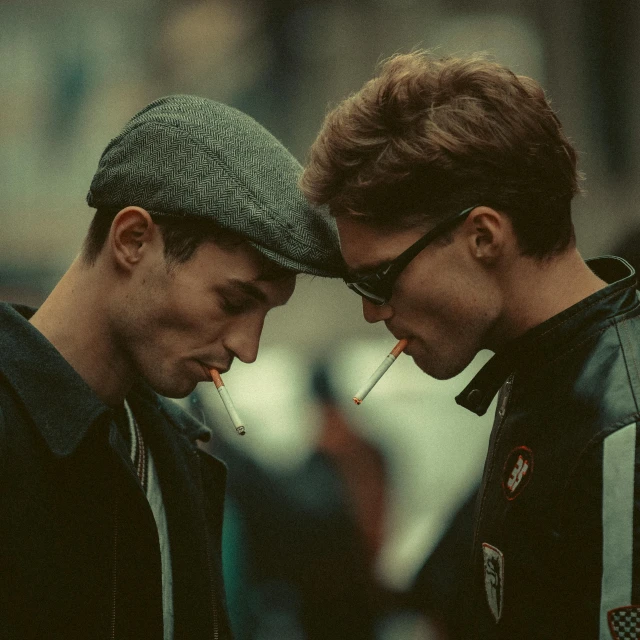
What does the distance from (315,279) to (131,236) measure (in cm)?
145

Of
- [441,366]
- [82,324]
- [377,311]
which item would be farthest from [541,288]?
[82,324]

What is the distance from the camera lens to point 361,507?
341 centimetres

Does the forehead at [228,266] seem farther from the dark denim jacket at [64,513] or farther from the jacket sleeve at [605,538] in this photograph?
the jacket sleeve at [605,538]

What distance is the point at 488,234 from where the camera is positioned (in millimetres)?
2203

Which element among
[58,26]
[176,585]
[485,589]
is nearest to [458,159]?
[485,589]

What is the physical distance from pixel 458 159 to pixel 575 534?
3.29 ft

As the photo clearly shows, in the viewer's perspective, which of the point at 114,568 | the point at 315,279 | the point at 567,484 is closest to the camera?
the point at 567,484

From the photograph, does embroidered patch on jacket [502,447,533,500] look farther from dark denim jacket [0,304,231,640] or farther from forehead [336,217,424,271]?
dark denim jacket [0,304,231,640]

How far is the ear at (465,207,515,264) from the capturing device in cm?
219

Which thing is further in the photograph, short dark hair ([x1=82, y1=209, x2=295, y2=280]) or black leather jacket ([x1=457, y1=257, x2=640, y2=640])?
short dark hair ([x1=82, y1=209, x2=295, y2=280])

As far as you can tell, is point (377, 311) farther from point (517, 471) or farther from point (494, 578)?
point (494, 578)

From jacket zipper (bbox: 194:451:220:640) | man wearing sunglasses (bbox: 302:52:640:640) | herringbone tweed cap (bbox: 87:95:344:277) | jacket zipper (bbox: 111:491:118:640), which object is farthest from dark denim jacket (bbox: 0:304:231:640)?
man wearing sunglasses (bbox: 302:52:640:640)

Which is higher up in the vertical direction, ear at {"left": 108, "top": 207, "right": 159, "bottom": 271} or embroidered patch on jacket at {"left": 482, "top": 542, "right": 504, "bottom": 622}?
ear at {"left": 108, "top": 207, "right": 159, "bottom": 271}

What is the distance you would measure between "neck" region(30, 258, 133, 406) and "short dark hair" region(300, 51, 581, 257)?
647 millimetres
